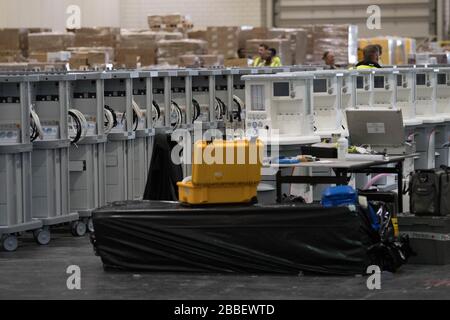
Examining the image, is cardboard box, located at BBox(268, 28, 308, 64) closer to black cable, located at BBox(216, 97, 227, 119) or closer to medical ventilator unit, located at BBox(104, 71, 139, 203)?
black cable, located at BBox(216, 97, 227, 119)

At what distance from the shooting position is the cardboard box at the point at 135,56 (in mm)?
21623

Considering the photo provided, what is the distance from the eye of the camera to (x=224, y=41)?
24844mm

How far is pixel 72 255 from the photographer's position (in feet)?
33.8

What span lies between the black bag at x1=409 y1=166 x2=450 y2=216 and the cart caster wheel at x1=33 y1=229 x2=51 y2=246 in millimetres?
3549

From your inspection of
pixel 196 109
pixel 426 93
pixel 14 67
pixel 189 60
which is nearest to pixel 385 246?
pixel 196 109

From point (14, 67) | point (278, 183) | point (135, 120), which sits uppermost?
point (14, 67)

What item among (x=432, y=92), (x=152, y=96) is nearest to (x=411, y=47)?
(x=432, y=92)

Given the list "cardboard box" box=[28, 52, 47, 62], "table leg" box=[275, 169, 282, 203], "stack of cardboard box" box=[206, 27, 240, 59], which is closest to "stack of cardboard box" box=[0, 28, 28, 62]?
"cardboard box" box=[28, 52, 47, 62]

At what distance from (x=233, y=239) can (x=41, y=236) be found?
263 centimetres

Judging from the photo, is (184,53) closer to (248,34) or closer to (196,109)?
(248,34)

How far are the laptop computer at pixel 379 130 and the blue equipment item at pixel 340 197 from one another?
2.18 metres

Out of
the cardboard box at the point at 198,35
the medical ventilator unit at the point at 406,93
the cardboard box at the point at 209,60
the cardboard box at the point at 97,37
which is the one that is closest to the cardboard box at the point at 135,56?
the cardboard box at the point at 97,37

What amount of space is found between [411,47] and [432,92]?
11886 mm

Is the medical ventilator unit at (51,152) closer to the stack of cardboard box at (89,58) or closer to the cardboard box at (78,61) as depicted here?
the stack of cardboard box at (89,58)
